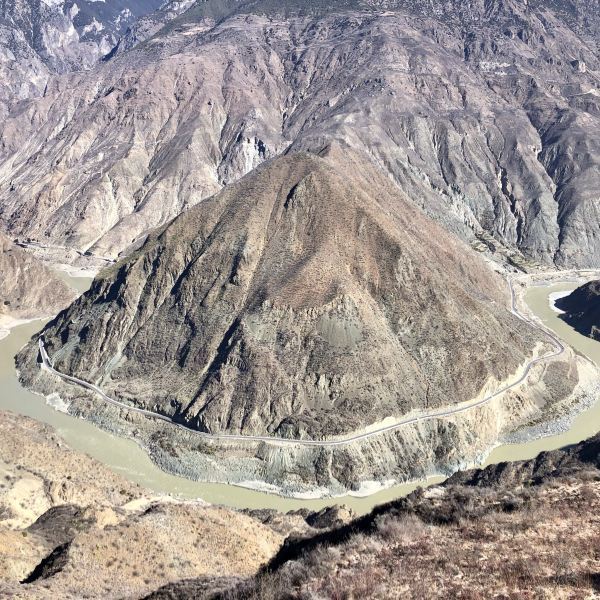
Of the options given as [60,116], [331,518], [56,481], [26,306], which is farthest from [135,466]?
[60,116]

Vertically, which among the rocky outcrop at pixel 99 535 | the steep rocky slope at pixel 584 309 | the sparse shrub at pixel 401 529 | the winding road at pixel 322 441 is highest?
the sparse shrub at pixel 401 529

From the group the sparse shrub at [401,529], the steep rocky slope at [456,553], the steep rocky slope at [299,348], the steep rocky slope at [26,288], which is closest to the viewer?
the steep rocky slope at [456,553]

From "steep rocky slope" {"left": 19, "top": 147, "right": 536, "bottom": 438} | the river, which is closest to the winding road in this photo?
"steep rocky slope" {"left": 19, "top": 147, "right": 536, "bottom": 438}

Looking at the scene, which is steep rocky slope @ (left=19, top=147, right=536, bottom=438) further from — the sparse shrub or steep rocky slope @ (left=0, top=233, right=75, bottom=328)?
the sparse shrub

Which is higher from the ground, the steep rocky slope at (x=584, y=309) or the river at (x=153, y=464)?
the river at (x=153, y=464)

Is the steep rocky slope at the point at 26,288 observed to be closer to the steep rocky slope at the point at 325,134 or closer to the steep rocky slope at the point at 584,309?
the steep rocky slope at the point at 325,134

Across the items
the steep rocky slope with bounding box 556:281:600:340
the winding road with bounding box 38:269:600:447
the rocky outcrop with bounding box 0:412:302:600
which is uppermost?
the rocky outcrop with bounding box 0:412:302:600

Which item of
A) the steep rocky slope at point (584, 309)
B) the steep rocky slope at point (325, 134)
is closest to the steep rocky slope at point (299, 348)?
the steep rocky slope at point (584, 309)
